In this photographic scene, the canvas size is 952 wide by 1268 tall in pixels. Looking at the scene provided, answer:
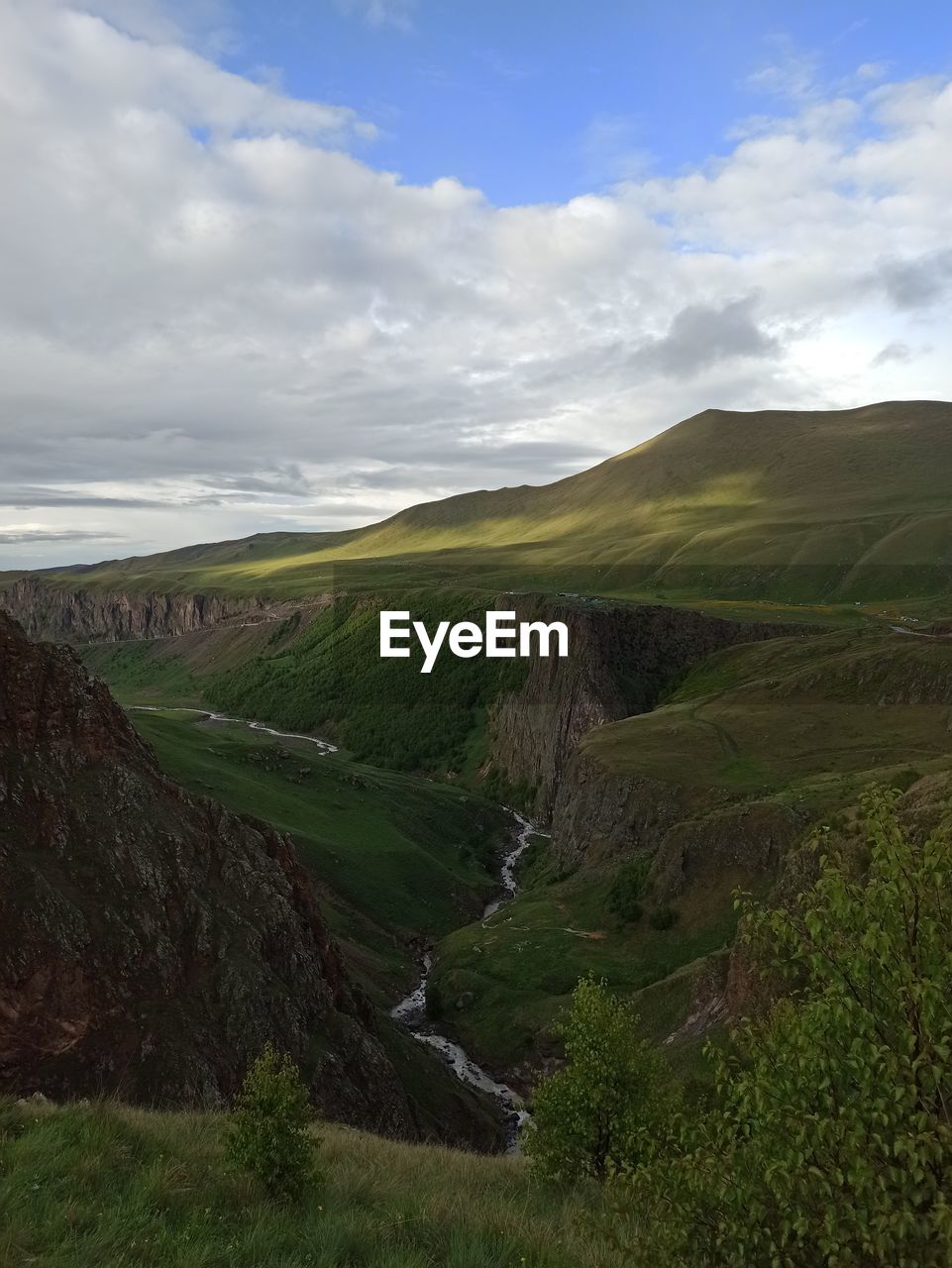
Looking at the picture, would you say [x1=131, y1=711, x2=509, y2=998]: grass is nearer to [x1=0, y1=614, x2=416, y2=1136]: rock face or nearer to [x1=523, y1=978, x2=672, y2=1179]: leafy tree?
[x1=0, y1=614, x2=416, y2=1136]: rock face

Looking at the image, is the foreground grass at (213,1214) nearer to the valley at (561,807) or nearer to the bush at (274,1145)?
the bush at (274,1145)

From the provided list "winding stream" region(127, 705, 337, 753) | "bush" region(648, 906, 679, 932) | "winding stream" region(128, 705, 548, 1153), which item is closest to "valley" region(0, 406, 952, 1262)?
"bush" region(648, 906, 679, 932)

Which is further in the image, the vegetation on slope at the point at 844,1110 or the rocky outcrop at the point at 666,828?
the rocky outcrop at the point at 666,828

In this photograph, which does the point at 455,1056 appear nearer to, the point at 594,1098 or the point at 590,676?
the point at 594,1098

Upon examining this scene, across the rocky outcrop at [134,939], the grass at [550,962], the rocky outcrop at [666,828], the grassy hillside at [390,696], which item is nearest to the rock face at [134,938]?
the rocky outcrop at [134,939]

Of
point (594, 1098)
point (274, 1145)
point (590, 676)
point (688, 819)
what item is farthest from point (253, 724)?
point (274, 1145)

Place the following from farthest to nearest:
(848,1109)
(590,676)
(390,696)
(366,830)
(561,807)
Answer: (390,696) → (590,676) → (366,830) → (561,807) → (848,1109)

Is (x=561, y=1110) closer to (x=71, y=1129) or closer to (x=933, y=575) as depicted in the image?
(x=71, y=1129)
